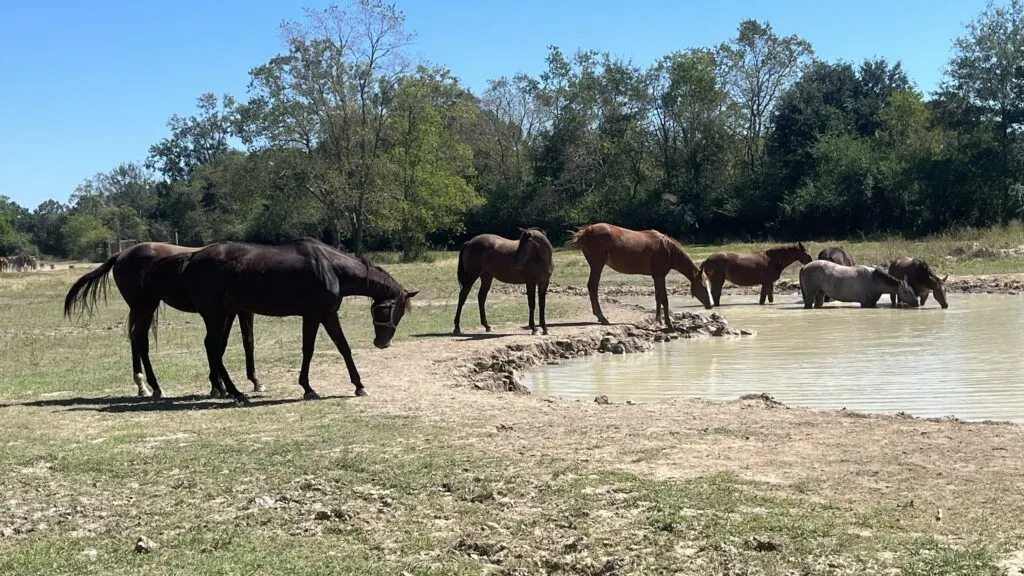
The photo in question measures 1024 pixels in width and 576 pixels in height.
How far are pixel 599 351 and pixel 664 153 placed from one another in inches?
1986

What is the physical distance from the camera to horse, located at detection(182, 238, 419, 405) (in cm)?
1031

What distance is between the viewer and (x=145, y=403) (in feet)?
34.0

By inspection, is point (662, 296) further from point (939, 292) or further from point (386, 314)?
point (939, 292)

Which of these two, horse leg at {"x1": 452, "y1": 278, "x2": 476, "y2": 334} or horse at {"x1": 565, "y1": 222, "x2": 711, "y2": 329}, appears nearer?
horse leg at {"x1": 452, "y1": 278, "x2": 476, "y2": 334}

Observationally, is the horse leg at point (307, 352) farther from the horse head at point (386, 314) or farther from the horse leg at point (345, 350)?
the horse head at point (386, 314)

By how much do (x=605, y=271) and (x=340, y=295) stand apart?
82.1 feet

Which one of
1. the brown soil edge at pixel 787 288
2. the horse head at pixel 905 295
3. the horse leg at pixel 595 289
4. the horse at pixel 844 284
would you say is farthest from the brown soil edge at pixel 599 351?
the brown soil edge at pixel 787 288

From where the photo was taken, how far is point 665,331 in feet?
56.2

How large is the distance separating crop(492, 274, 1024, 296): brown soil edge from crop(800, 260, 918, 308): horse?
390cm

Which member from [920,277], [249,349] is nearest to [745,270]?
[920,277]

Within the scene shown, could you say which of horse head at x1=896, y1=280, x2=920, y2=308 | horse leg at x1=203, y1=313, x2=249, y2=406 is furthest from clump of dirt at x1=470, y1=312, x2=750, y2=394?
horse head at x1=896, y1=280, x2=920, y2=308

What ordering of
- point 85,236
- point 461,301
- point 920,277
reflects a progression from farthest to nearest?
point 85,236 < point 920,277 < point 461,301

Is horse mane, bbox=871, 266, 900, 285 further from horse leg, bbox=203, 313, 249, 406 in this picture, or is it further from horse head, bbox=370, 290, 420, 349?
horse leg, bbox=203, 313, 249, 406

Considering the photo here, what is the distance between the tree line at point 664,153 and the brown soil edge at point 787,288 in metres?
→ 21.3
